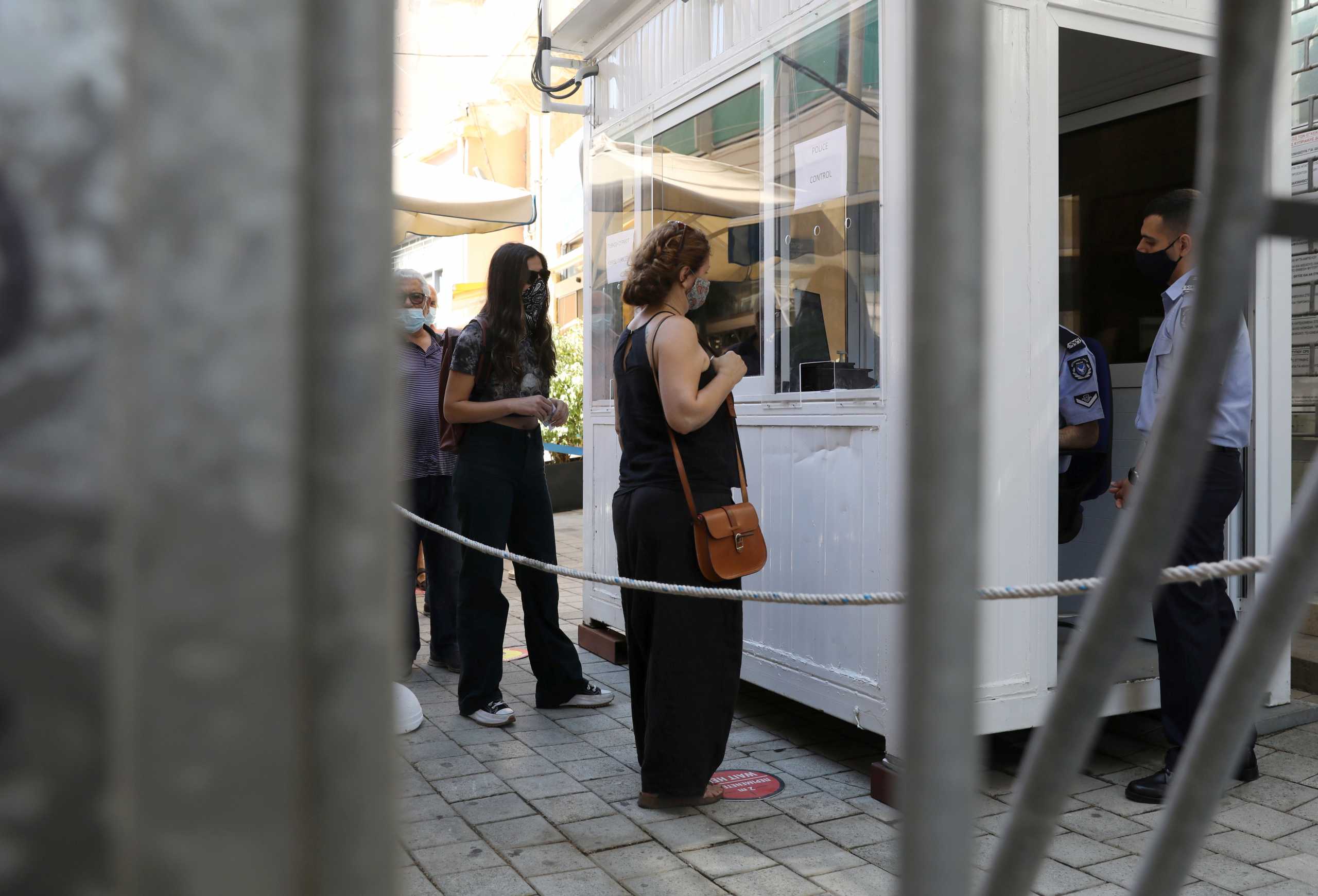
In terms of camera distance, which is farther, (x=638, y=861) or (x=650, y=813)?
(x=650, y=813)

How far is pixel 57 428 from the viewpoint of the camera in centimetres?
29

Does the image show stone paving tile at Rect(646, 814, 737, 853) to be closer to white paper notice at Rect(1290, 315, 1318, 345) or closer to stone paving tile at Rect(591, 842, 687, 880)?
stone paving tile at Rect(591, 842, 687, 880)

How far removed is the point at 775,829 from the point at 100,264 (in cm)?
338

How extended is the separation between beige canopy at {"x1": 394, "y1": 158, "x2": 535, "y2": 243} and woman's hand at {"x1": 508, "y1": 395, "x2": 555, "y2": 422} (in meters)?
3.04

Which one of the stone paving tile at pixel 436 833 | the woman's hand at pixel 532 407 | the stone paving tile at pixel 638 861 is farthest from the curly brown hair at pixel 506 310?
the stone paving tile at pixel 638 861

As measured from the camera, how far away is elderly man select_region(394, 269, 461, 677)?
5688 mm

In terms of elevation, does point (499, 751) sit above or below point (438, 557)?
below

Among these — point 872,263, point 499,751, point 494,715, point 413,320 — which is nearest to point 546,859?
point 499,751

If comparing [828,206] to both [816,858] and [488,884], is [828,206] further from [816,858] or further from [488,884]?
[488,884]

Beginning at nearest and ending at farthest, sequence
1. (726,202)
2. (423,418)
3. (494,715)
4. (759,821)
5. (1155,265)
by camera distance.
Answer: (759,821) < (1155,265) < (494,715) < (726,202) < (423,418)

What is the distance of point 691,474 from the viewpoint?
3.54 meters

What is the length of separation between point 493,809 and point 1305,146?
472cm

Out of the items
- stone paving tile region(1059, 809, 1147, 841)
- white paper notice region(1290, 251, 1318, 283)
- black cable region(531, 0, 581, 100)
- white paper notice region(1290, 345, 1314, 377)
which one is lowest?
stone paving tile region(1059, 809, 1147, 841)

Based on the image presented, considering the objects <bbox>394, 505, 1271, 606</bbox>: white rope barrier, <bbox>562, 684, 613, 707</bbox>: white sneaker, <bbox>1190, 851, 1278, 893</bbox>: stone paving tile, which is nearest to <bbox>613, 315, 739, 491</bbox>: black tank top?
<bbox>394, 505, 1271, 606</bbox>: white rope barrier
